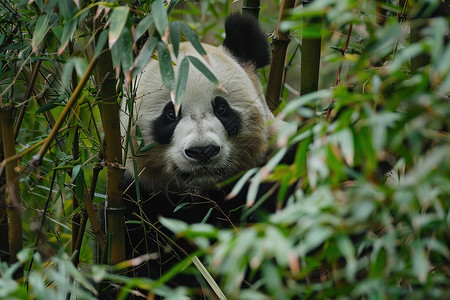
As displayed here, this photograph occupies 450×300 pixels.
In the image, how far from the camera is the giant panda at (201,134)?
2.54 meters

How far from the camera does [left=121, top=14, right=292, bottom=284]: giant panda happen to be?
2535 mm

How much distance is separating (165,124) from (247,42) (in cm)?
64

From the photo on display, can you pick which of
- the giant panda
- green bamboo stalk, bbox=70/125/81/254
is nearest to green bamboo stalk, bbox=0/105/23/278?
green bamboo stalk, bbox=70/125/81/254

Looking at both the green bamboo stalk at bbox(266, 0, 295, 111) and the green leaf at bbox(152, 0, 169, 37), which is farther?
the green bamboo stalk at bbox(266, 0, 295, 111)

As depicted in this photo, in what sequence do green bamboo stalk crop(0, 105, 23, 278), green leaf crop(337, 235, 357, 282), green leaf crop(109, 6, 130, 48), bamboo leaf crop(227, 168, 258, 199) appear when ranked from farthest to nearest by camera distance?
green bamboo stalk crop(0, 105, 23, 278) → green leaf crop(109, 6, 130, 48) → bamboo leaf crop(227, 168, 258, 199) → green leaf crop(337, 235, 357, 282)

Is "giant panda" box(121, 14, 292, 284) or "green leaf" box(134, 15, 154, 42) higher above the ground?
"green leaf" box(134, 15, 154, 42)

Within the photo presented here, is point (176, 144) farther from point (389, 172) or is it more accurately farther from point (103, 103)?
point (389, 172)

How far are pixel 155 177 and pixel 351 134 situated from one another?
5.87ft

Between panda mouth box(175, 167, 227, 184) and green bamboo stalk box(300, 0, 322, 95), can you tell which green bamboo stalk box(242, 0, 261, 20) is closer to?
green bamboo stalk box(300, 0, 322, 95)

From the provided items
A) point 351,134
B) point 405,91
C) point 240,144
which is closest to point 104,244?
point 240,144

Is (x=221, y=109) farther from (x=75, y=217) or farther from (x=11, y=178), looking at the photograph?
(x=11, y=178)

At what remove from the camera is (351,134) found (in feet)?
3.78

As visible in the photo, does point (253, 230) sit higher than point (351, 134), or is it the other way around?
point (351, 134)

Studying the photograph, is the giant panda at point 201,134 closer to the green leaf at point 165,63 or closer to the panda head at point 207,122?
the panda head at point 207,122
